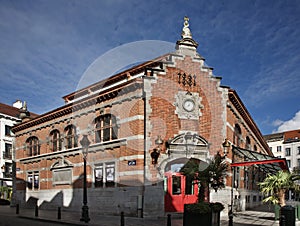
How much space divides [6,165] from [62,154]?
2598 centimetres

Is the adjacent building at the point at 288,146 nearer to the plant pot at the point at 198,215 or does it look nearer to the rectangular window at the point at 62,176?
the rectangular window at the point at 62,176

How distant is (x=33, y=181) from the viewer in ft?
84.3

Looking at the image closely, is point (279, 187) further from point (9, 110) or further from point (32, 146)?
point (9, 110)

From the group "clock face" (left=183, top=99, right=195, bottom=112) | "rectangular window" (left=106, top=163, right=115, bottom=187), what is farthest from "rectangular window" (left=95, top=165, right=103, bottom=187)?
"clock face" (left=183, top=99, right=195, bottom=112)

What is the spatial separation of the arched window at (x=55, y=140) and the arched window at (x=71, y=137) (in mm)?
1145

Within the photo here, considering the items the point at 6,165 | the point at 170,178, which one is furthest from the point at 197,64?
the point at 6,165

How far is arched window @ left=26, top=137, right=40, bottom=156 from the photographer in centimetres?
2606

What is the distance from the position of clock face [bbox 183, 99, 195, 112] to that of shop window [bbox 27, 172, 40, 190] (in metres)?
13.9

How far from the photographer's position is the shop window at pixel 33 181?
25.3 meters

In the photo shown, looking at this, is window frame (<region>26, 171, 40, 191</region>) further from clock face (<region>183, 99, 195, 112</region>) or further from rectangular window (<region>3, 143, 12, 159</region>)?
rectangular window (<region>3, 143, 12, 159</region>)

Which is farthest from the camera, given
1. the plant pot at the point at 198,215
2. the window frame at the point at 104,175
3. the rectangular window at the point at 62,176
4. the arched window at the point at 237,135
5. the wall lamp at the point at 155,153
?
the arched window at the point at 237,135

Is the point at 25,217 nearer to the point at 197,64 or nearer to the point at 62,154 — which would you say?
the point at 62,154

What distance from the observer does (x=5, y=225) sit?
14.1 m

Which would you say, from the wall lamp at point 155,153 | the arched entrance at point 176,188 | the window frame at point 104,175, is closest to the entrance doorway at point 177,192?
the arched entrance at point 176,188
